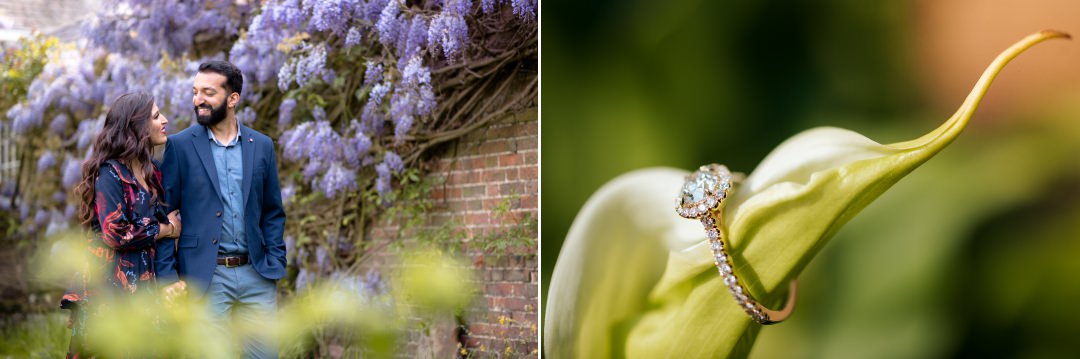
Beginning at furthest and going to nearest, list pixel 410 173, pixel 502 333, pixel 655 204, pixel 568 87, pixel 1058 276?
pixel 410 173 < pixel 502 333 < pixel 568 87 < pixel 655 204 < pixel 1058 276

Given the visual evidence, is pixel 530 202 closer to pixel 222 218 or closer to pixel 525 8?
pixel 525 8

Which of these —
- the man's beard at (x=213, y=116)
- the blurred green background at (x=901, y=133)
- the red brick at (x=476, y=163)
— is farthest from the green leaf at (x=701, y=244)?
the red brick at (x=476, y=163)

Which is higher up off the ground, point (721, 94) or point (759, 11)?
point (759, 11)

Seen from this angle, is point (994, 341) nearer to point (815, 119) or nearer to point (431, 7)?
point (815, 119)

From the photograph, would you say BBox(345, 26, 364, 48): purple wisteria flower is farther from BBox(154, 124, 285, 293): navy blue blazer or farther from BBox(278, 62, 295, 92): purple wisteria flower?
BBox(154, 124, 285, 293): navy blue blazer

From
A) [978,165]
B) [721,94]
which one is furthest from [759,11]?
[978,165]

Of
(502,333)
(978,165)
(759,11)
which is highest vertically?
(759,11)

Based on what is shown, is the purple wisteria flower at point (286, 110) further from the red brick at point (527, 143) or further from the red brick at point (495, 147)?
the red brick at point (527, 143)
